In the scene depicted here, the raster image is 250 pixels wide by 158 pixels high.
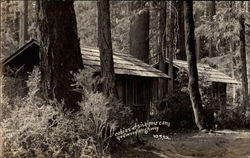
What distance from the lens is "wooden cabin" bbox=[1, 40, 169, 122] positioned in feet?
53.8

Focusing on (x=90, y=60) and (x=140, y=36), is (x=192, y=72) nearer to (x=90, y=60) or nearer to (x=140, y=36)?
(x=90, y=60)

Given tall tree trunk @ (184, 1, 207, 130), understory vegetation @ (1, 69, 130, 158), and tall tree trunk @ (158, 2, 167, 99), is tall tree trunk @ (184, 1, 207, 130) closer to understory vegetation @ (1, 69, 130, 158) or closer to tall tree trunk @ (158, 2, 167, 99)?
tall tree trunk @ (158, 2, 167, 99)

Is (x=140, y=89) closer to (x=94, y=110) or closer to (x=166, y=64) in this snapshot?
(x=166, y=64)

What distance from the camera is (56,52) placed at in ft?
37.0

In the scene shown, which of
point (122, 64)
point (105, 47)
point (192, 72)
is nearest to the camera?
point (105, 47)

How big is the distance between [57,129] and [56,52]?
97.6 inches

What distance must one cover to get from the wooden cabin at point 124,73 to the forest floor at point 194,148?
355 cm

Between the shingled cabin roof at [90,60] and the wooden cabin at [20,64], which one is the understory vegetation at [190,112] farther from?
the wooden cabin at [20,64]

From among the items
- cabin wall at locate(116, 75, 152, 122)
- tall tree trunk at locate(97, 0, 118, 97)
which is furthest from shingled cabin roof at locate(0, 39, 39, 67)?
tall tree trunk at locate(97, 0, 118, 97)

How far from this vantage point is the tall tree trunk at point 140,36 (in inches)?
893

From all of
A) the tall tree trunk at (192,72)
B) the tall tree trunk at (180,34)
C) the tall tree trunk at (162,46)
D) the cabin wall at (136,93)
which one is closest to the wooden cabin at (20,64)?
the cabin wall at (136,93)

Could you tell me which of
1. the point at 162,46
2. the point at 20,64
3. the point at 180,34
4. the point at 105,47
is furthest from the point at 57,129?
the point at 180,34

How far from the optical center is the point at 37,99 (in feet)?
34.5

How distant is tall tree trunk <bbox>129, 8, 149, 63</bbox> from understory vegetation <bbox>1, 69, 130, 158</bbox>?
1253cm
